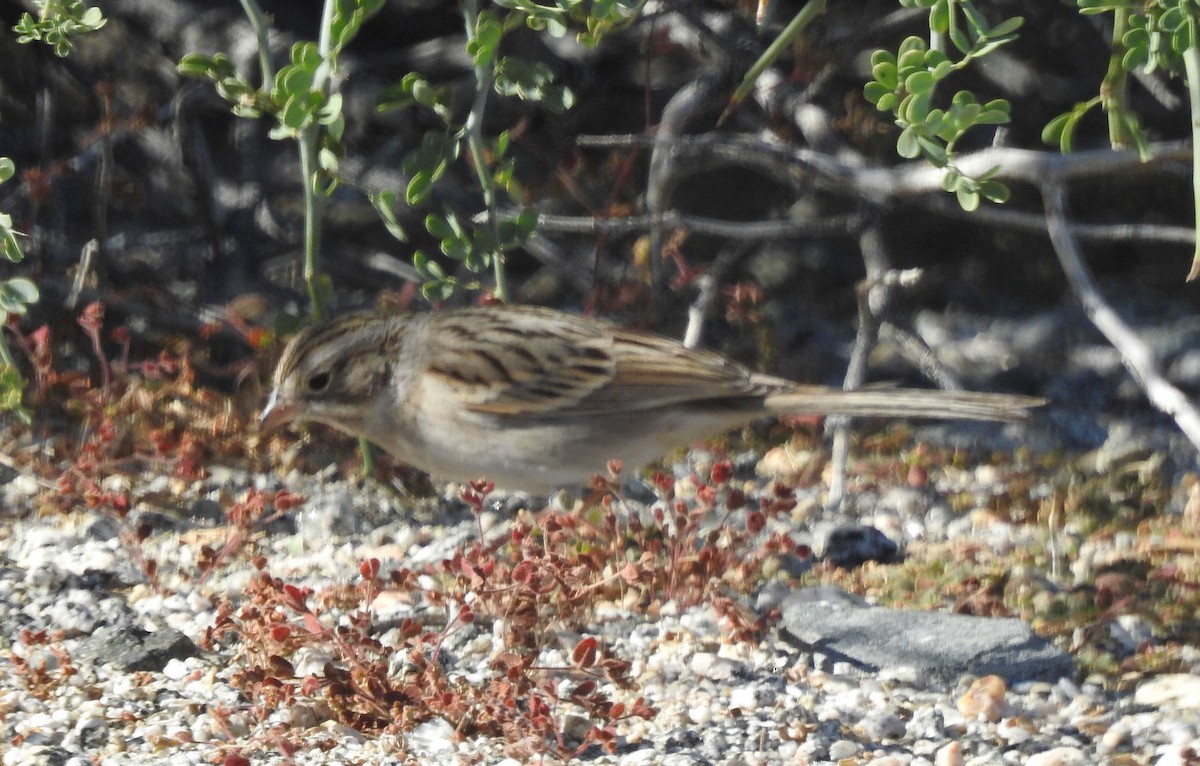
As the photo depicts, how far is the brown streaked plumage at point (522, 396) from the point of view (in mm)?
4703

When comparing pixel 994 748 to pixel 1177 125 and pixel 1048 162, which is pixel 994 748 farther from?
pixel 1177 125

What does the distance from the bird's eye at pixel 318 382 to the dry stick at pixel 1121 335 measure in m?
2.03

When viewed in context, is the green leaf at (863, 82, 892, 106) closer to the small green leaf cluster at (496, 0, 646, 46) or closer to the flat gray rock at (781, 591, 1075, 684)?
the small green leaf cluster at (496, 0, 646, 46)

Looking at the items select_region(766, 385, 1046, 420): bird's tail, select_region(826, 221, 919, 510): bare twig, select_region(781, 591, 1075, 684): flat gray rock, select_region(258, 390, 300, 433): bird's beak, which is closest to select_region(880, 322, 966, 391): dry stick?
select_region(826, 221, 919, 510): bare twig

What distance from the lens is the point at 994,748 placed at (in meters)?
3.68

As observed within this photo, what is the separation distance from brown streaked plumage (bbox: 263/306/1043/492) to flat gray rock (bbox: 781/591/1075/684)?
0.68 meters

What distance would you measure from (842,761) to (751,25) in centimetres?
302

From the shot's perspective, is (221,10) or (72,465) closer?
(72,465)

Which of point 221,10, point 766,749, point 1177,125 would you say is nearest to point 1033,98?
point 1177,125

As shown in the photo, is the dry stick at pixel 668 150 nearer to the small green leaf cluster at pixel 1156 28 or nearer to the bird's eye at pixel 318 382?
the bird's eye at pixel 318 382

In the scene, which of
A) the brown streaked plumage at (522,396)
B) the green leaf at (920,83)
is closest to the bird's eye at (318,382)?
the brown streaked plumage at (522,396)

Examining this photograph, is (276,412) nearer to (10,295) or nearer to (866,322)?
(10,295)

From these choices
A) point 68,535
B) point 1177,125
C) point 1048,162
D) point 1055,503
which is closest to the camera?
point 1048,162

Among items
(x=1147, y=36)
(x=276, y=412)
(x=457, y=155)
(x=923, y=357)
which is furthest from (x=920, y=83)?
(x=276, y=412)
